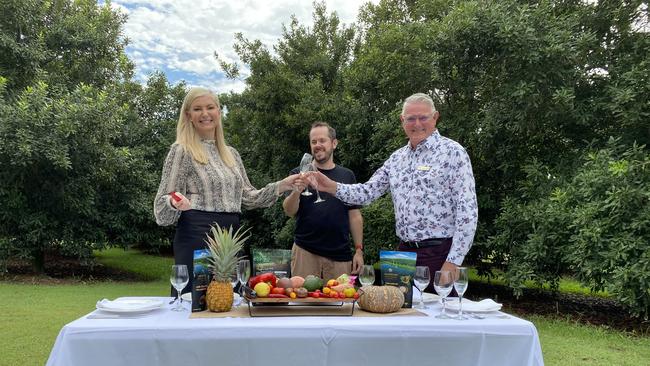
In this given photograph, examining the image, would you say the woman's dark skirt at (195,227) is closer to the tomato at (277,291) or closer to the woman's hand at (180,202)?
the woman's hand at (180,202)

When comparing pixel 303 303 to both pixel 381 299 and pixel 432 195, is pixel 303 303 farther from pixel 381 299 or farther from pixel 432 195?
pixel 432 195

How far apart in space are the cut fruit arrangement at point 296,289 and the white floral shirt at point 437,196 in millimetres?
822

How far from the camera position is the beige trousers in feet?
13.7

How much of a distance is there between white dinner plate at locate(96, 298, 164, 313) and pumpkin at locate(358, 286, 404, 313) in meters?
1.03

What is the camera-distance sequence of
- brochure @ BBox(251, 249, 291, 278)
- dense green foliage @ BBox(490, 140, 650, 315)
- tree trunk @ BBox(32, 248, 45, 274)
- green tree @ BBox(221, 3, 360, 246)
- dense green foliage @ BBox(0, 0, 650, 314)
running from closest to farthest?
1. brochure @ BBox(251, 249, 291, 278)
2. dense green foliage @ BBox(490, 140, 650, 315)
3. dense green foliage @ BBox(0, 0, 650, 314)
4. green tree @ BBox(221, 3, 360, 246)
5. tree trunk @ BBox(32, 248, 45, 274)

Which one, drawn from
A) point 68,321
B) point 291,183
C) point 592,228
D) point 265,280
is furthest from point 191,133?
point 592,228

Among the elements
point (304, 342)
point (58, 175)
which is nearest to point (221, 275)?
point (304, 342)

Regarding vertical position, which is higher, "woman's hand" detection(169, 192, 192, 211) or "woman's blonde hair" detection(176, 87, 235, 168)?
"woman's blonde hair" detection(176, 87, 235, 168)

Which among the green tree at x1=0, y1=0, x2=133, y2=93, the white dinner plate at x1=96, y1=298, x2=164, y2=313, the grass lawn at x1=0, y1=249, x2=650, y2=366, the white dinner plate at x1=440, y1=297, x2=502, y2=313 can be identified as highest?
the green tree at x1=0, y1=0, x2=133, y2=93

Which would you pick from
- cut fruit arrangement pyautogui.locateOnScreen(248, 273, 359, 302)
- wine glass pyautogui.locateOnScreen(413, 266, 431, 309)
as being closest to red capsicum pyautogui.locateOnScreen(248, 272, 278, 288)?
cut fruit arrangement pyautogui.locateOnScreen(248, 273, 359, 302)

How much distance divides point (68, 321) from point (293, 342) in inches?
223

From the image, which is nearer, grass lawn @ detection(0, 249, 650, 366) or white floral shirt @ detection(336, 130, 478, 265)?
white floral shirt @ detection(336, 130, 478, 265)

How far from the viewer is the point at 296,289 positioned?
2.45 metres

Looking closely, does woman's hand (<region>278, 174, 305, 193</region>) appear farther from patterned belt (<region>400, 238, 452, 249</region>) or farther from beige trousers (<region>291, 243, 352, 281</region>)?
beige trousers (<region>291, 243, 352, 281</region>)
